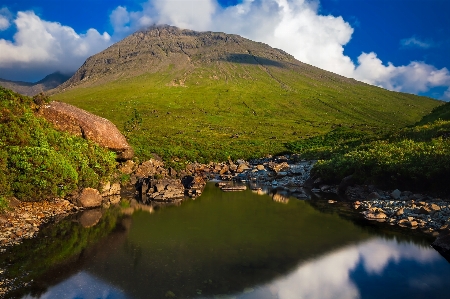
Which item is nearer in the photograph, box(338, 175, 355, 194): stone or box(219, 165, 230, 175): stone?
box(338, 175, 355, 194): stone

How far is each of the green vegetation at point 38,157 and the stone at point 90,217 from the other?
2968mm

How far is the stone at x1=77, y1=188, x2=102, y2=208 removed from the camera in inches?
1193

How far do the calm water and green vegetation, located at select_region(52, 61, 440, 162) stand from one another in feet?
106

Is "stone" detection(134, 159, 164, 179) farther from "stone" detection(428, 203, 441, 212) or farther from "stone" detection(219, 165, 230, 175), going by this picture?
"stone" detection(428, 203, 441, 212)

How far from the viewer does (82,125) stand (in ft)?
125

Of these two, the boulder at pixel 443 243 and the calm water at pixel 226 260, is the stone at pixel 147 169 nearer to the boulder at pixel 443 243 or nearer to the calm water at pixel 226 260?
the calm water at pixel 226 260

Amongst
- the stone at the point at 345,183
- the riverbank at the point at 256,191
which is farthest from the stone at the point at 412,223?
the stone at the point at 345,183

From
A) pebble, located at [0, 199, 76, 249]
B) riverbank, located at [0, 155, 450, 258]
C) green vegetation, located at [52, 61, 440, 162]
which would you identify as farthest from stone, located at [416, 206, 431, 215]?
green vegetation, located at [52, 61, 440, 162]

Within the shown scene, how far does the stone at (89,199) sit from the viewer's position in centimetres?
3031

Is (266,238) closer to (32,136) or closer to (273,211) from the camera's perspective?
(273,211)

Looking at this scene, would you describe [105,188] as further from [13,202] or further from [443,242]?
[443,242]

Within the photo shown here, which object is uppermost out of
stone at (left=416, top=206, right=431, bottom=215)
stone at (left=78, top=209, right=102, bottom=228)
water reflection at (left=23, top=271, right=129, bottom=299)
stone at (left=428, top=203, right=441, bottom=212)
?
stone at (left=428, top=203, right=441, bottom=212)

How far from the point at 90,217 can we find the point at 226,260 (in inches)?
580

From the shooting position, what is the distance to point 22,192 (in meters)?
26.6
